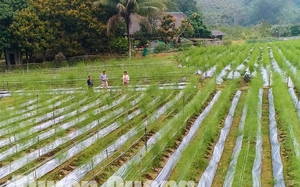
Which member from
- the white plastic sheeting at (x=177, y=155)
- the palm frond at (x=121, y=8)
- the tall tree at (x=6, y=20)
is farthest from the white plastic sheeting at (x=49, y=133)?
the tall tree at (x=6, y=20)

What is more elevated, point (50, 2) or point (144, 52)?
Result: point (50, 2)

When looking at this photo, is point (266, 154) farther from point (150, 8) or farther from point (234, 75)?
point (150, 8)

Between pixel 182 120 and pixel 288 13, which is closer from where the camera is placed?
Answer: pixel 182 120

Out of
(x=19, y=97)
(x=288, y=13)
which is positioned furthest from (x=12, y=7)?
(x=288, y=13)

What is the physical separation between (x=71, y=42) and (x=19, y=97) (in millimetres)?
10089

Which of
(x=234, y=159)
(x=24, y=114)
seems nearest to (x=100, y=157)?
(x=234, y=159)

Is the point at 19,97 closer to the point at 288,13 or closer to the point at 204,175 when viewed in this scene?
the point at 204,175

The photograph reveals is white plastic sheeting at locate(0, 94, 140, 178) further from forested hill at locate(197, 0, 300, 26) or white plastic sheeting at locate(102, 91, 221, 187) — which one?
forested hill at locate(197, 0, 300, 26)

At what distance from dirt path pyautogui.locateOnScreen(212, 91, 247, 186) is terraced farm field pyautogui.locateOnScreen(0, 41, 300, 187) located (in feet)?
0.05

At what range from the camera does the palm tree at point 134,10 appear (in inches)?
850

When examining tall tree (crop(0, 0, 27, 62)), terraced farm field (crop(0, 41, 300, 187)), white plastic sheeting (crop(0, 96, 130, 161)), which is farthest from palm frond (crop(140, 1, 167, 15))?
white plastic sheeting (crop(0, 96, 130, 161))

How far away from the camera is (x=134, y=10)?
2203cm

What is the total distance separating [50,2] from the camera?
21797mm

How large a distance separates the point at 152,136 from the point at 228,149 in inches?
64.3
